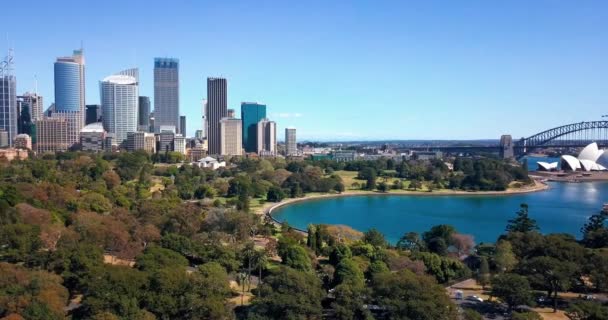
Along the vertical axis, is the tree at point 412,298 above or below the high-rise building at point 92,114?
below

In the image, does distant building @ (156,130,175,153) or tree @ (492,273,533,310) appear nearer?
tree @ (492,273,533,310)

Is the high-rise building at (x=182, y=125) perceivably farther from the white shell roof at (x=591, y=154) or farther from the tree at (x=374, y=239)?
the tree at (x=374, y=239)

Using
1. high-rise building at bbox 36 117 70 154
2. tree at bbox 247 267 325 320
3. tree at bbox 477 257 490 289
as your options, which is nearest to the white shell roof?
tree at bbox 477 257 490 289

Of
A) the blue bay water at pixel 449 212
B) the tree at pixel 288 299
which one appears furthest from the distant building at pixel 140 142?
the tree at pixel 288 299

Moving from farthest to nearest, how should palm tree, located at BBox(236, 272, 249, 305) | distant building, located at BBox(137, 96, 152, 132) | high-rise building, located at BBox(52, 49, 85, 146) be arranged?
distant building, located at BBox(137, 96, 152, 132) → high-rise building, located at BBox(52, 49, 85, 146) → palm tree, located at BBox(236, 272, 249, 305)

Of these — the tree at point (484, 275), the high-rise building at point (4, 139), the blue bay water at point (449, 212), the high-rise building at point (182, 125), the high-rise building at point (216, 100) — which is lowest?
the blue bay water at point (449, 212)

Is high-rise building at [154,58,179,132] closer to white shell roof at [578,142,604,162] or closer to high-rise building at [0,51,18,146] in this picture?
high-rise building at [0,51,18,146]
